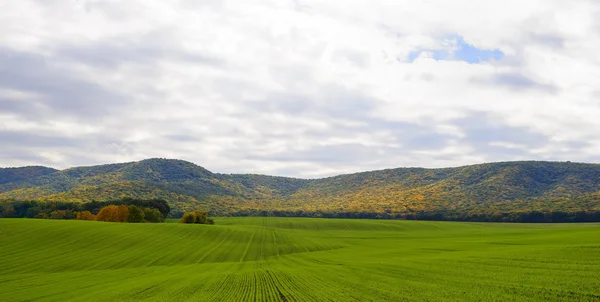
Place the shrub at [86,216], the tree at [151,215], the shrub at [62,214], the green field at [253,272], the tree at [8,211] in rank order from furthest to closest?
the tree at [8,211] → the shrub at [62,214] → the tree at [151,215] → the shrub at [86,216] → the green field at [253,272]

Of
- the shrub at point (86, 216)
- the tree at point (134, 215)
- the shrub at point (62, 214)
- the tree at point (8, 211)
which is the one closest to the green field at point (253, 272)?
the tree at point (134, 215)

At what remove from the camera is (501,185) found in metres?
185

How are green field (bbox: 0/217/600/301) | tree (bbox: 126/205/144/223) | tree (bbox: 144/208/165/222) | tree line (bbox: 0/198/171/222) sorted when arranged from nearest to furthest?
green field (bbox: 0/217/600/301), tree (bbox: 126/205/144/223), tree line (bbox: 0/198/171/222), tree (bbox: 144/208/165/222)

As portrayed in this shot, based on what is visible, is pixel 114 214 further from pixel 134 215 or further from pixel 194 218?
pixel 194 218

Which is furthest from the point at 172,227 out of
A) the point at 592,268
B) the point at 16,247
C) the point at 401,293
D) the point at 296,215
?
the point at 296,215

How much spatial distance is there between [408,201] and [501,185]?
39427 mm

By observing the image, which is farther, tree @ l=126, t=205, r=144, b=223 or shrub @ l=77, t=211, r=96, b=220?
shrub @ l=77, t=211, r=96, b=220

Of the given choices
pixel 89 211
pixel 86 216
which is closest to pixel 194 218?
pixel 86 216

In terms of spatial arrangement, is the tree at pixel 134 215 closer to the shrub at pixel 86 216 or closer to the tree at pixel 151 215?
the tree at pixel 151 215

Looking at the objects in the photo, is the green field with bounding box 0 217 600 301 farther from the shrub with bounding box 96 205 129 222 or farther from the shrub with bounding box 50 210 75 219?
the shrub with bounding box 50 210 75 219

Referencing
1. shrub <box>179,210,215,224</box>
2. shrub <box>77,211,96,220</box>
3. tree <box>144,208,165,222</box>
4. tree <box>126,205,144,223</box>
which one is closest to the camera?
tree <box>126,205,144,223</box>

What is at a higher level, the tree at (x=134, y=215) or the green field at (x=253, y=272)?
the tree at (x=134, y=215)

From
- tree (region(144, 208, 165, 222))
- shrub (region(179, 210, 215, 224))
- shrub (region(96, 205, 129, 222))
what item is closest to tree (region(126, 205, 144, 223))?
shrub (region(96, 205, 129, 222))

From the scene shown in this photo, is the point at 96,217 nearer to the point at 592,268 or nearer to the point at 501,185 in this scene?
the point at 592,268
